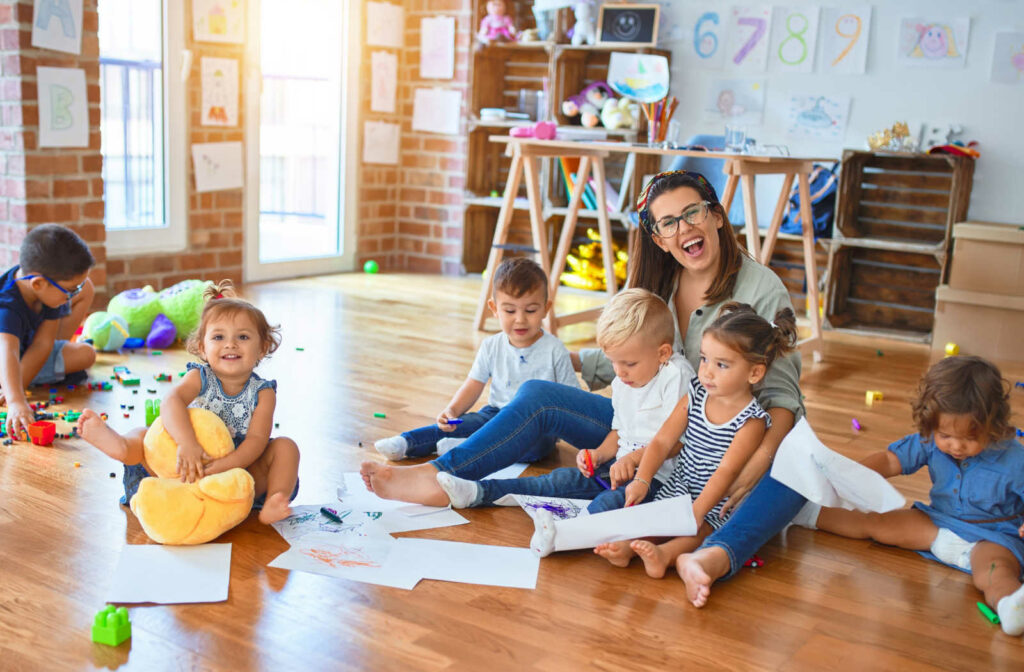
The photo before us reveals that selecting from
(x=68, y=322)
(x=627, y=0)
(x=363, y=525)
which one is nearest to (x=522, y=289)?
A: (x=363, y=525)

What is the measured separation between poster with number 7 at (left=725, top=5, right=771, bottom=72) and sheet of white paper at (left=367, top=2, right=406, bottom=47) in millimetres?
Result: 1739

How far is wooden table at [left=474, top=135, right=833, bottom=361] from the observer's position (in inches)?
137

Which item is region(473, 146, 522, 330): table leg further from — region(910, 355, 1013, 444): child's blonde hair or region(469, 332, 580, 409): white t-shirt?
region(910, 355, 1013, 444): child's blonde hair

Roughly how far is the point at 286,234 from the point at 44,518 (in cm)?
352

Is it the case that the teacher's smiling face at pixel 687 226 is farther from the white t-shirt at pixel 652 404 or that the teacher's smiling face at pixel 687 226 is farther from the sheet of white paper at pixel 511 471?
the sheet of white paper at pixel 511 471

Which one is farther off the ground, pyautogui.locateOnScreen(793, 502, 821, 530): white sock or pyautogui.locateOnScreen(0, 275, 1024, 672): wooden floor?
pyautogui.locateOnScreen(793, 502, 821, 530): white sock

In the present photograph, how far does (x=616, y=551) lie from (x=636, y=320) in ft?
1.52

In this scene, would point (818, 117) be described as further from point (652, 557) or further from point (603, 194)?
point (652, 557)

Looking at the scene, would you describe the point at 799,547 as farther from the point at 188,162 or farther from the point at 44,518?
the point at 188,162

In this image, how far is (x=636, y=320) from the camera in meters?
1.99

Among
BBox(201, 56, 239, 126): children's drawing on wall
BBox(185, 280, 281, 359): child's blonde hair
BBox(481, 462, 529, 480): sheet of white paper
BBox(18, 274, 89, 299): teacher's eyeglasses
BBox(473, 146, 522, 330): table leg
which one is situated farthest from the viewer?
BBox(201, 56, 239, 126): children's drawing on wall

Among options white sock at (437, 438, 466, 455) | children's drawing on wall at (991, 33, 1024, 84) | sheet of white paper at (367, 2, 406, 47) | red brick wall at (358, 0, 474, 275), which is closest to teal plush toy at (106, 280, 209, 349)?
white sock at (437, 438, 466, 455)

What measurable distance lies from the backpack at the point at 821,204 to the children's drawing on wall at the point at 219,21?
2539 millimetres

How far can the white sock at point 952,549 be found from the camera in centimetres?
187
